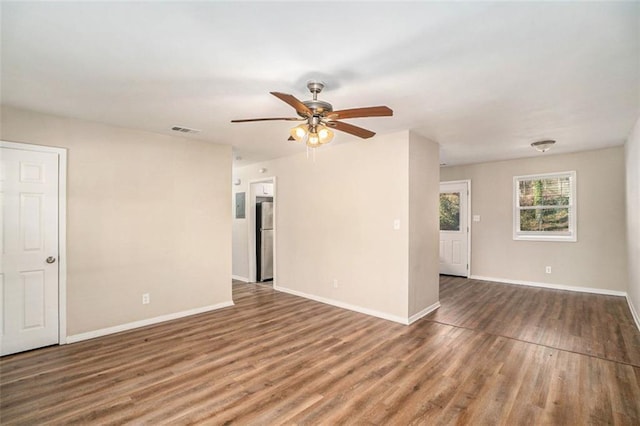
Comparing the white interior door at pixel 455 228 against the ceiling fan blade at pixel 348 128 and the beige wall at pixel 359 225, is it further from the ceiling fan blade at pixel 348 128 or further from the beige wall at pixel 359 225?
the ceiling fan blade at pixel 348 128

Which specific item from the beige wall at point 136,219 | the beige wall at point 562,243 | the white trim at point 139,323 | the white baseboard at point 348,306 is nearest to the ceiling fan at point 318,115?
the beige wall at point 136,219

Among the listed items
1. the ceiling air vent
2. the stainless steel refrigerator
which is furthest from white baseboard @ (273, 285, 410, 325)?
the ceiling air vent

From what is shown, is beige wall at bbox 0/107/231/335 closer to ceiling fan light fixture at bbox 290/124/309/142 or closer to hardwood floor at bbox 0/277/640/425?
hardwood floor at bbox 0/277/640/425

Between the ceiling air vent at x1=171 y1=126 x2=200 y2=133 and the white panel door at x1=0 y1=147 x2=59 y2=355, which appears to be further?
the ceiling air vent at x1=171 y1=126 x2=200 y2=133

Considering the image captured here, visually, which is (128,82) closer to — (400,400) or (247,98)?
(247,98)

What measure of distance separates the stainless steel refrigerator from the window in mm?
4901

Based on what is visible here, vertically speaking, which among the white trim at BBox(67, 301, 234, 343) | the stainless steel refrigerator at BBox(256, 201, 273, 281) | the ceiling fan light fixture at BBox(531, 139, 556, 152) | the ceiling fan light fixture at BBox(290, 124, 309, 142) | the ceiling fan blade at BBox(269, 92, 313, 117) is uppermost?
the ceiling fan light fixture at BBox(531, 139, 556, 152)

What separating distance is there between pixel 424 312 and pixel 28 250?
475cm

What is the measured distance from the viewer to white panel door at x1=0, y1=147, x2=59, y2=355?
3.11 metres

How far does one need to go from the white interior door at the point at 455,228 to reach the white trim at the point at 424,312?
235 cm

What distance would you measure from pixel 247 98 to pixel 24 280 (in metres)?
2.99

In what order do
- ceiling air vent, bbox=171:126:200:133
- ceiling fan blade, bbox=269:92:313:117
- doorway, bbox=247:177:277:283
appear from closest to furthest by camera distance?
ceiling fan blade, bbox=269:92:313:117, ceiling air vent, bbox=171:126:200:133, doorway, bbox=247:177:277:283

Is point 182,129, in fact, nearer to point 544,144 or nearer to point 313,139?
point 313,139

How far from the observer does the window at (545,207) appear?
18.3ft
